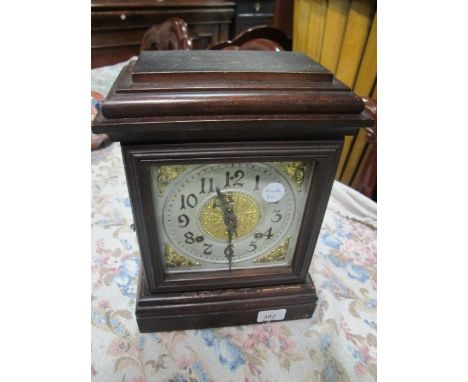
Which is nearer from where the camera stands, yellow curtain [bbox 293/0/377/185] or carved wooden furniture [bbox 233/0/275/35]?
yellow curtain [bbox 293/0/377/185]

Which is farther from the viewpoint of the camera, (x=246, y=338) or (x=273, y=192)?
(x=246, y=338)

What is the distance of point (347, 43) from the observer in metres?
1.13

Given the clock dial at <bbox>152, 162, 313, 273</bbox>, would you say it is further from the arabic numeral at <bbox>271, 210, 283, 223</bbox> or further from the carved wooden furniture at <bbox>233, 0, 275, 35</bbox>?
the carved wooden furniture at <bbox>233, 0, 275, 35</bbox>

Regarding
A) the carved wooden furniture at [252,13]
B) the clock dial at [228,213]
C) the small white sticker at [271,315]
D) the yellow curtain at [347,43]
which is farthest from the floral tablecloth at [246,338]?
the carved wooden furniture at [252,13]

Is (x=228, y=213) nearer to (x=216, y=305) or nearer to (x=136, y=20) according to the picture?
(x=216, y=305)

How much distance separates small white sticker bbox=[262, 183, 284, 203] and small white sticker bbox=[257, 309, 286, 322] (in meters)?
0.24

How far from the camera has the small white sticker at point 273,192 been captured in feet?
1.69

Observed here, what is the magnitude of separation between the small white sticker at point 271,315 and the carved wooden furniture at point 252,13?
1677 mm

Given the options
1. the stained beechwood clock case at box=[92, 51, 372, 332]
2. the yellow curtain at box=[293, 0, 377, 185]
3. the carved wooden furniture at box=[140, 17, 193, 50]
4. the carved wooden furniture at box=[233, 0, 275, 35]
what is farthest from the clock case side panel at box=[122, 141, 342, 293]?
the carved wooden furniture at box=[233, 0, 275, 35]

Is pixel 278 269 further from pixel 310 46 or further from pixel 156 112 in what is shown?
pixel 310 46

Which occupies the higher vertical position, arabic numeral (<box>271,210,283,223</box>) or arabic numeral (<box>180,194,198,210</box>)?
arabic numeral (<box>180,194,198,210</box>)

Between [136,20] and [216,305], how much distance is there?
153 cm

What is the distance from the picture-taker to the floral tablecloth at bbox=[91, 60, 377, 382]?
1.87ft

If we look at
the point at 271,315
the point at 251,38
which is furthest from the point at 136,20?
the point at 271,315
